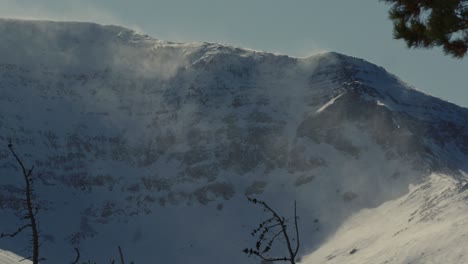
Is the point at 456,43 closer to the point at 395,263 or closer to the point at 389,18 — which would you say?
the point at 389,18

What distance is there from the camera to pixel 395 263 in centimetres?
17025

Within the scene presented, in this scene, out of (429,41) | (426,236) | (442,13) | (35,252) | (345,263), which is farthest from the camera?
(345,263)

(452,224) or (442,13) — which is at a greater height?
(452,224)

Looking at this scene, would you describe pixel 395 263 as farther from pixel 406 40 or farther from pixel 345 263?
pixel 406 40

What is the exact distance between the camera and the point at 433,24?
14.7 m

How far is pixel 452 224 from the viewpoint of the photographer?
185 metres

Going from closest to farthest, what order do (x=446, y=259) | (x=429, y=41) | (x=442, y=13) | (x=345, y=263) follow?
(x=442, y=13), (x=429, y=41), (x=446, y=259), (x=345, y=263)

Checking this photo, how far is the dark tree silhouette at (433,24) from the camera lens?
14.4m

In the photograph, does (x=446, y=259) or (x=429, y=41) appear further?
(x=446, y=259)

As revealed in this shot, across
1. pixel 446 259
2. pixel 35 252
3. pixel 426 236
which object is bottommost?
pixel 35 252

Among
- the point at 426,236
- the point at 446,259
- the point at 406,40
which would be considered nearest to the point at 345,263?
the point at 426,236

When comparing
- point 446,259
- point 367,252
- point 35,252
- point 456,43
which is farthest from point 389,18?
point 367,252

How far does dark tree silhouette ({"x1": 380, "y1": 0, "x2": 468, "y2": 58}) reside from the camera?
47.3 feet

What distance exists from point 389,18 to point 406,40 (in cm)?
61
